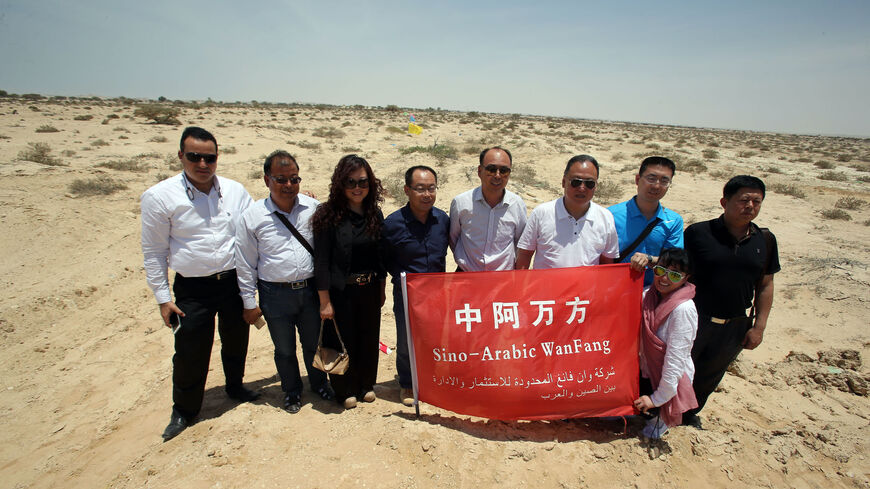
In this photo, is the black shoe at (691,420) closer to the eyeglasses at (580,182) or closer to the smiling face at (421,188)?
the eyeglasses at (580,182)

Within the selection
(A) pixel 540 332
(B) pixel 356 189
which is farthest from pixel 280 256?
(A) pixel 540 332

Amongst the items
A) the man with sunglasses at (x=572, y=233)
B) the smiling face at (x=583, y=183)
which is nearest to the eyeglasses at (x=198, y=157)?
the man with sunglasses at (x=572, y=233)

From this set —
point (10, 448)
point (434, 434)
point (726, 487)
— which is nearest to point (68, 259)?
point (10, 448)

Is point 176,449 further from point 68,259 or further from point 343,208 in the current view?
point 68,259

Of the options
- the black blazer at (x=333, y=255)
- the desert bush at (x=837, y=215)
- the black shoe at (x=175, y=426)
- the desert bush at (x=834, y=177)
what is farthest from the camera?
the desert bush at (x=834, y=177)

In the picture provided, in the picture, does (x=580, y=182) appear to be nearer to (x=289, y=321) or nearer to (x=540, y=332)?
(x=540, y=332)

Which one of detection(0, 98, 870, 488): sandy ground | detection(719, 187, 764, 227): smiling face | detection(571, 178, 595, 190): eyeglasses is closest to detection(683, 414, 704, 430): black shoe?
detection(0, 98, 870, 488): sandy ground

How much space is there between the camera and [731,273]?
266 centimetres

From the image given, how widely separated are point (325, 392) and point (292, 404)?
0.31 meters

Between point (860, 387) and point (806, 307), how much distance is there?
2.28 meters

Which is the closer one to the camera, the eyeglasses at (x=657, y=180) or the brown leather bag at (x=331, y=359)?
the eyeglasses at (x=657, y=180)

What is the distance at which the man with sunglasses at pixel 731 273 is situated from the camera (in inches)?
104

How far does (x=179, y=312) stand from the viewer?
295 centimetres

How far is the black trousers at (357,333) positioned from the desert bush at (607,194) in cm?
915
